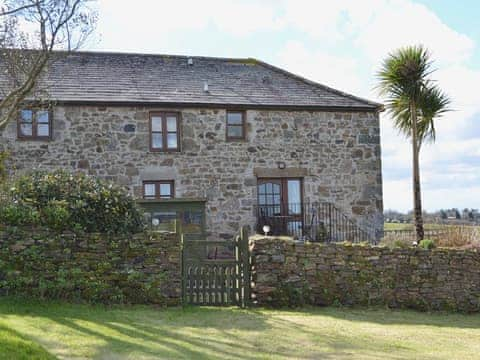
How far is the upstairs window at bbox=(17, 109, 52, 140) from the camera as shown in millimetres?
16766

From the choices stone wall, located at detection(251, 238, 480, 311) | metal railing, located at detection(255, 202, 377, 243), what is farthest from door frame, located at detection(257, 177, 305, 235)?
stone wall, located at detection(251, 238, 480, 311)

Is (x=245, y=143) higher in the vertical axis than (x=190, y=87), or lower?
lower

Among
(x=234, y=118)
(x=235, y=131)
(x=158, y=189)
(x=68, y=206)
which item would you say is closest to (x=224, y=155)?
(x=235, y=131)

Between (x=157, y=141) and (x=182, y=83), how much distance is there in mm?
2426

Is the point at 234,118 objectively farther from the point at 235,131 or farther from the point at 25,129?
the point at 25,129

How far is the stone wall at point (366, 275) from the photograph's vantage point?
37.3 ft

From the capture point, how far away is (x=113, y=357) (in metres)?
7.04

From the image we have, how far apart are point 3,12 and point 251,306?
23.4 feet

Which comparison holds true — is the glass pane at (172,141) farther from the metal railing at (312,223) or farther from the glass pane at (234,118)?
the metal railing at (312,223)

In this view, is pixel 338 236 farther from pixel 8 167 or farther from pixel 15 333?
pixel 15 333

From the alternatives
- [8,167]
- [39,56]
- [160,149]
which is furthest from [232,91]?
[39,56]

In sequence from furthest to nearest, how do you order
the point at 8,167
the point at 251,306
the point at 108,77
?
the point at 108,77 < the point at 8,167 < the point at 251,306

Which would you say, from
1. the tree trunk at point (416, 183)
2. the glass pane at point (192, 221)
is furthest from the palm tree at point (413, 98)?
the glass pane at point (192, 221)

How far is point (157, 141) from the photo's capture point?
17.7m
